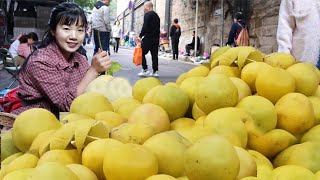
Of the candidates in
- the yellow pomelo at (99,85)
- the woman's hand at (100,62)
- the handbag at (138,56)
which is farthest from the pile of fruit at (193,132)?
the handbag at (138,56)

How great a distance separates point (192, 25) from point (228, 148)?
20.7 metres

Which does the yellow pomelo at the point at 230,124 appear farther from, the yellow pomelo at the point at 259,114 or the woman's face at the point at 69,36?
the woman's face at the point at 69,36

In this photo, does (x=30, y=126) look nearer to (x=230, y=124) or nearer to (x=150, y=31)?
(x=230, y=124)

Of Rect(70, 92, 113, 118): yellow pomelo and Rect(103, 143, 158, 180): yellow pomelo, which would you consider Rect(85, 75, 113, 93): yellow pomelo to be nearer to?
Rect(70, 92, 113, 118): yellow pomelo

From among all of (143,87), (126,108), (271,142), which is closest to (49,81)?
(143,87)

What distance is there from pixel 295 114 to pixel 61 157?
85cm

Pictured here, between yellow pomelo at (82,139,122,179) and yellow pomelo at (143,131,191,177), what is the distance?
11 cm

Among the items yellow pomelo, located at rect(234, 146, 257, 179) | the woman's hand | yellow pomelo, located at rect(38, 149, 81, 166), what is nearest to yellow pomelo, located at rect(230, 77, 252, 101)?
yellow pomelo, located at rect(234, 146, 257, 179)

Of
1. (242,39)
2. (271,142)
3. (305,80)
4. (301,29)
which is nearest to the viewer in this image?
(271,142)

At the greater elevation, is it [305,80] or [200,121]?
[305,80]

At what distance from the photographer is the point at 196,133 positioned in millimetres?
1393

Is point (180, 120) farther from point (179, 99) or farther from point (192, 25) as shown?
point (192, 25)

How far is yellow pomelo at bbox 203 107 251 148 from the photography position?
142cm

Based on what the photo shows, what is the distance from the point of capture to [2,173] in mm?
1315
